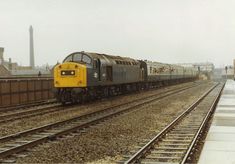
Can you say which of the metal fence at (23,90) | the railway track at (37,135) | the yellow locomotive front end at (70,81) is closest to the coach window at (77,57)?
the yellow locomotive front end at (70,81)

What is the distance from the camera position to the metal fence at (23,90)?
80.1ft

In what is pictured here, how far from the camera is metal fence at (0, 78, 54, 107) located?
80.1 feet

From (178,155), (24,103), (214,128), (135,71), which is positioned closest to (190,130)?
(214,128)

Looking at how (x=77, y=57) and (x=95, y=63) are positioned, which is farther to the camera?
(x=95, y=63)

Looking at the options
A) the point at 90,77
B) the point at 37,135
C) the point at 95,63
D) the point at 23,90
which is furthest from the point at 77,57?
the point at 37,135

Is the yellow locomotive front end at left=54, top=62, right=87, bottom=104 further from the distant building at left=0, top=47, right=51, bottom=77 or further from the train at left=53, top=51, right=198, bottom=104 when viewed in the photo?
the distant building at left=0, top=47, right=51, bottom=77

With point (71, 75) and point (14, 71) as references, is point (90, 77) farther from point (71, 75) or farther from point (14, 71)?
point (14, 71)

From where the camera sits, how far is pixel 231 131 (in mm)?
13820

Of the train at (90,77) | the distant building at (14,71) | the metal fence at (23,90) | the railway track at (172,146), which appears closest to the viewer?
the railway track at (172,146)

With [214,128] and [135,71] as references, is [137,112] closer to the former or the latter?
[214,128]

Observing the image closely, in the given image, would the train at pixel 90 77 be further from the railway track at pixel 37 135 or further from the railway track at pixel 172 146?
the railway track at pixel 172 146

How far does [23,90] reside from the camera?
26516 mm

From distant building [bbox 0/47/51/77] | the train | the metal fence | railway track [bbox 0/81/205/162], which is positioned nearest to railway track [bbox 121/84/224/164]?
railway track [bbox 0/81/205/162]

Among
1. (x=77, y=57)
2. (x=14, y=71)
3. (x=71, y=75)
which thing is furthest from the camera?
(x=14, y=71)
